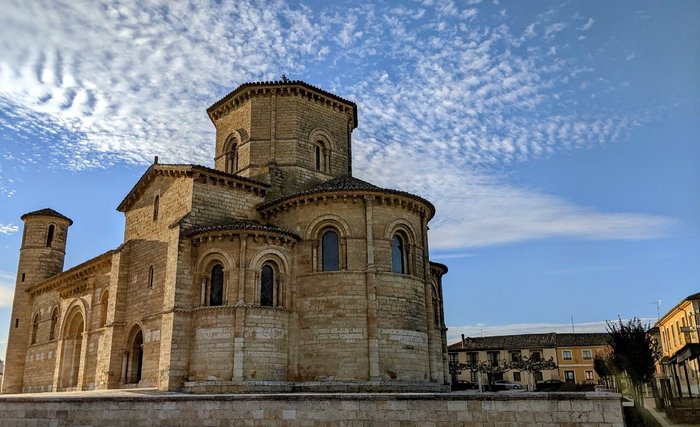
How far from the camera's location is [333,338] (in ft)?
62.3

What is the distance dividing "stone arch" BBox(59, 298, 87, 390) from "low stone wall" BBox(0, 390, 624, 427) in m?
13.8

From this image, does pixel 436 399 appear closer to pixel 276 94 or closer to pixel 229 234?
pixel 229 234

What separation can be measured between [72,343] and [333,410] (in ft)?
66.7

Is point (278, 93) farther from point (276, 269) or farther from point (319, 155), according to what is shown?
point (276, 269)

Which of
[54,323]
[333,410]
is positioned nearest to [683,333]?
[333,410]

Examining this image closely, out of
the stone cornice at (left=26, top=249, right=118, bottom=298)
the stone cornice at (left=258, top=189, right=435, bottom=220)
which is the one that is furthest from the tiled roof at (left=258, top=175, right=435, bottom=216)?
the stone cornice at (left=26, top=249, right=118, bottom=298)

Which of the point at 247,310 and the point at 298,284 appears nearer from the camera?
the point at 247,310

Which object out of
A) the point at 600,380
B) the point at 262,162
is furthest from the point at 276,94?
the point at 600,380

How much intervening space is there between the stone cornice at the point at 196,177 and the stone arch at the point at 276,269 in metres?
3.61

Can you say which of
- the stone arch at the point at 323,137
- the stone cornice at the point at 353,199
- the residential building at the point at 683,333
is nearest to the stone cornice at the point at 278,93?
the stone arch at the point at 323,137

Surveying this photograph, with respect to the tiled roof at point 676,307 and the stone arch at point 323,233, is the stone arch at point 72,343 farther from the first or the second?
the tiled roof at point 676,307

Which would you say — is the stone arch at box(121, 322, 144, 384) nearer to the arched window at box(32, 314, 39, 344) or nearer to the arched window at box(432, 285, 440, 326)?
the arched window at box(432, 285, 440, 326)

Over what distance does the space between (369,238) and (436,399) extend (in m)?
8.30

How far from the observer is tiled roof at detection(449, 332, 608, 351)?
200ft
